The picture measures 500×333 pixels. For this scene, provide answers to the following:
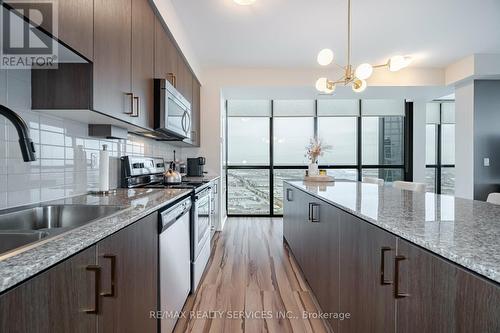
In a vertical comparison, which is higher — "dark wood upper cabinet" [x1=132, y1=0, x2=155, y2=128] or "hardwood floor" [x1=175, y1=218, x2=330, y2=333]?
"dark wood upper cabinet" [x1=132, y1=0, x2=155, y2=128]

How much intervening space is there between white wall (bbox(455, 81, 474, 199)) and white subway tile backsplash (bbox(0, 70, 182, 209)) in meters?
5.02

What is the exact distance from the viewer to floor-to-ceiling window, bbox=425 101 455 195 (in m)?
6.06

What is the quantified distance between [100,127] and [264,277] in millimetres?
1895

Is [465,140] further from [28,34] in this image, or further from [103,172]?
[28,34]

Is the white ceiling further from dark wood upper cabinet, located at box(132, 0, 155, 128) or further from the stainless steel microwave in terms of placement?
the stainless steel microwave

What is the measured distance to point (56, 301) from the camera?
0.67m

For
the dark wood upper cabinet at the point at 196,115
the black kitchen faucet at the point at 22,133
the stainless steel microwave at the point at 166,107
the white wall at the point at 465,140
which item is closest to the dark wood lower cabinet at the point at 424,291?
the black kitchen faucet at the point at 22,133

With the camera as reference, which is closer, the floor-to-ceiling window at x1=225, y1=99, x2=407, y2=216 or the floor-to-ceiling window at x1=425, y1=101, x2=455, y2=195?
the floor-to-ceiling window at x1=225, y1=99, x2=407, y2=216

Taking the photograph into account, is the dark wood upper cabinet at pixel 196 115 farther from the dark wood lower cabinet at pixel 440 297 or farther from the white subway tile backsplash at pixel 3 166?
the dark wood lower cabinet at pixel 440 297

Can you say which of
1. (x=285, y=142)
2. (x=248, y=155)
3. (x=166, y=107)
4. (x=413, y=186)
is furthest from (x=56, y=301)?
(x=285, y=142)

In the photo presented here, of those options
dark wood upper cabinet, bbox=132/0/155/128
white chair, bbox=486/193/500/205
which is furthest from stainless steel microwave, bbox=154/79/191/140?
white chair, bbox=486/193/500/205

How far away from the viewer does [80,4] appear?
1188 millimetres

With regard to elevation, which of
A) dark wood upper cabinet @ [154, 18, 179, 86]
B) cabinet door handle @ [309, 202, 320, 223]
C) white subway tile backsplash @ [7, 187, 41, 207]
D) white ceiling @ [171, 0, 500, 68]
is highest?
white ceiling @ [171, 0, 500, 68]

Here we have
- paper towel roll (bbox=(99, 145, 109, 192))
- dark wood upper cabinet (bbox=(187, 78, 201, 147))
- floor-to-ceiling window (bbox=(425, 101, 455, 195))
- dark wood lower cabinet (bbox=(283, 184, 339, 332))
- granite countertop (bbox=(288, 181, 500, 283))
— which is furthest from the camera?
floor-to-ceiling window (bbox=(425, 101, 455, 195))
